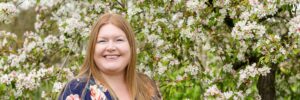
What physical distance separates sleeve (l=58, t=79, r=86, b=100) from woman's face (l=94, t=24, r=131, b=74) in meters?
0.17

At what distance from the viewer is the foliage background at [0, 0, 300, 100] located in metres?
3.74

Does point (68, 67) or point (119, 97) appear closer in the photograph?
point (119, 97)

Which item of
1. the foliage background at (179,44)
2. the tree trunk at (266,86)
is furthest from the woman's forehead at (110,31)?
the tree trunk at (266,86)

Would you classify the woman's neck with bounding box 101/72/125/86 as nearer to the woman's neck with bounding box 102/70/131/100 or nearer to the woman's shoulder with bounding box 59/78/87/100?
the woman's neck with bounding box 102/70/131/100

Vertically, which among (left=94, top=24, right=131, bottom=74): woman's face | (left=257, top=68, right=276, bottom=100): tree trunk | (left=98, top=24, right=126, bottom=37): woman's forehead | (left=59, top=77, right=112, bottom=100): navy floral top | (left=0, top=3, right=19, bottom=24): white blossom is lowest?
(left=257, top=68, right=276, bottom=100): tree trunk

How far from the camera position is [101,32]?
2576 millimetres

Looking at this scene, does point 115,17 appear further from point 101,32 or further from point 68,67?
point 68,67

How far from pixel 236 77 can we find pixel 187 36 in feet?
1.87

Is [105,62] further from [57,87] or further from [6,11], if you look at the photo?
[6,11]

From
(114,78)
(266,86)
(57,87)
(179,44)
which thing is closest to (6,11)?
(57,87)

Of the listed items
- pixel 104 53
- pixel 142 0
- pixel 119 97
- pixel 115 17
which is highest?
pixel 142 0

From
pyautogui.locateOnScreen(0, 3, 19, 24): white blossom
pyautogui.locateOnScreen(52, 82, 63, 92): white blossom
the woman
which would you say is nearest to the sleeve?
the woman

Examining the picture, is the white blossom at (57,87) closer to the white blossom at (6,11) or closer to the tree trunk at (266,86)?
the white blossom at (6,11)

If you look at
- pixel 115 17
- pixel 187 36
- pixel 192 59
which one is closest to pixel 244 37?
pixel 187 36
